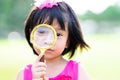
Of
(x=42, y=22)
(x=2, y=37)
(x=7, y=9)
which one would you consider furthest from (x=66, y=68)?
(x=7, y=9)

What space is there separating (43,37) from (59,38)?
0.60 ft

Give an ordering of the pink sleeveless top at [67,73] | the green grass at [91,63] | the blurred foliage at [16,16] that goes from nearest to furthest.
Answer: the pink sleeveless top at [67,73]
the green grass at [91,63]
the blurred foliage at [16,16]

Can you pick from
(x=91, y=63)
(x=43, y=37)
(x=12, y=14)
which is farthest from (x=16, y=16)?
(x=43, y=37)

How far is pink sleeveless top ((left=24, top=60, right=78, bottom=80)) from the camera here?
3.52 metres

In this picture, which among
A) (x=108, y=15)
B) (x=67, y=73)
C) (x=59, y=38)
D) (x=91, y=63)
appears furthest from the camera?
(x=108, y=15)

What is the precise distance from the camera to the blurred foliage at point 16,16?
18.8 metres

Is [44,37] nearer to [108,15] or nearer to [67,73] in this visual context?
[67,73]

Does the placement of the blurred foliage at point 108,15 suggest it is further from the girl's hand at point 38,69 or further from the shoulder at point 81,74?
the girl's hand at point 38,69

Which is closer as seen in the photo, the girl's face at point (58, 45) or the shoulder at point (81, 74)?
the girl's face at point (58, 45)

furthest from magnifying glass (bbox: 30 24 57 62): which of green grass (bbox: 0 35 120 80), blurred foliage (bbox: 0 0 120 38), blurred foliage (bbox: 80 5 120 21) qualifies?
blurred foliage (bbox: 80 5 120 21)

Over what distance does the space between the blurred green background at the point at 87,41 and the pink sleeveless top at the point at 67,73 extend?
1.14ft

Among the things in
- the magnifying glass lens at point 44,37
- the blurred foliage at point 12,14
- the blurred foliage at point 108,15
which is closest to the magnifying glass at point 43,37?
the magnifying glass lens at point 44,37

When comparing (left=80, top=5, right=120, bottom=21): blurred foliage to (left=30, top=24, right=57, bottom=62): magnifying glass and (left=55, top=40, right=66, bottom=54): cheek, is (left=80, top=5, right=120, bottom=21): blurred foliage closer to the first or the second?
(left=55, top=40, right=66, bottom=54): cheek

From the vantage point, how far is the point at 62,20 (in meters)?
3.45
